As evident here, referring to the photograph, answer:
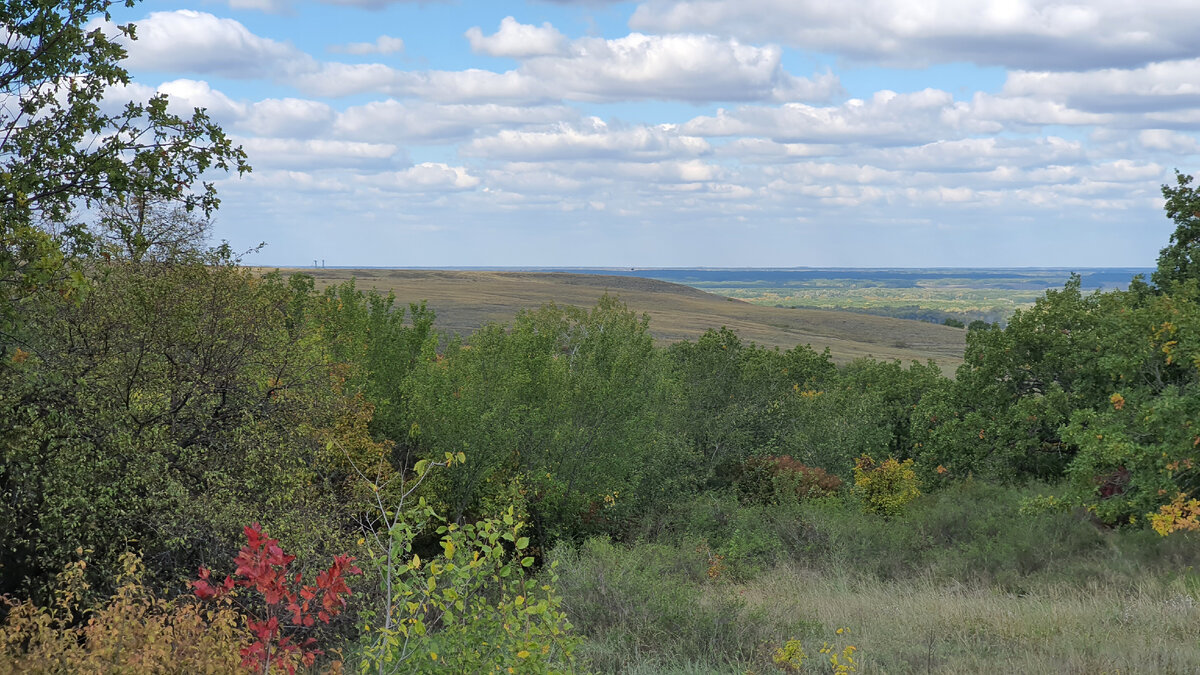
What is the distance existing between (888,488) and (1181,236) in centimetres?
999

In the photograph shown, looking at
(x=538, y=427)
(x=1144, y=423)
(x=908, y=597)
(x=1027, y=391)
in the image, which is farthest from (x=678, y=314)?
(x=908, y=597)

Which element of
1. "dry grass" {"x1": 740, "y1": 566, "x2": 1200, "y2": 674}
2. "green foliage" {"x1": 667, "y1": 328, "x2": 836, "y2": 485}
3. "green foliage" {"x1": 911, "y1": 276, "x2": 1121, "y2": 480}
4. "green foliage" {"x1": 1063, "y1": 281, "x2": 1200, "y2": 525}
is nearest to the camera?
"dry grass" {"x1": 740, "y1": 566, "x2": 1200, "y2": 674}

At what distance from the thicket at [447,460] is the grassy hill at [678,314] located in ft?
224

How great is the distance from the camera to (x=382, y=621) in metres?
9.12

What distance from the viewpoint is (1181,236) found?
24.6 metres

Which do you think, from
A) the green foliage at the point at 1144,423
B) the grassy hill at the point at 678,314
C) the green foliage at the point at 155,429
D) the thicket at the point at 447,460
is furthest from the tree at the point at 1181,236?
the grassy hill at the point at 678,314

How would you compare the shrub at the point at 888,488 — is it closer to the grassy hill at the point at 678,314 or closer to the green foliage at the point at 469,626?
the green foliage at the point at 469,626

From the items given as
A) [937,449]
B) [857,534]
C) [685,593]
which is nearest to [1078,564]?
[857,534]

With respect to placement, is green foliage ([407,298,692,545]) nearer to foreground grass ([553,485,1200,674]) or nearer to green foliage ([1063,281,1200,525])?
foreground grass ([553,485,1200,674])

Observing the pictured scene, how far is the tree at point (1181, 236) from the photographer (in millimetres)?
24172

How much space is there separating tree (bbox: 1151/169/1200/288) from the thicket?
0.26 feet

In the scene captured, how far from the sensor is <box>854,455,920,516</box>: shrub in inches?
951

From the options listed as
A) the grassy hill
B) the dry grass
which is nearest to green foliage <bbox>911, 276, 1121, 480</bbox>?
the dry grass

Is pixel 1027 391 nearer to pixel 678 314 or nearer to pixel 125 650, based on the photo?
pixel 125 650
